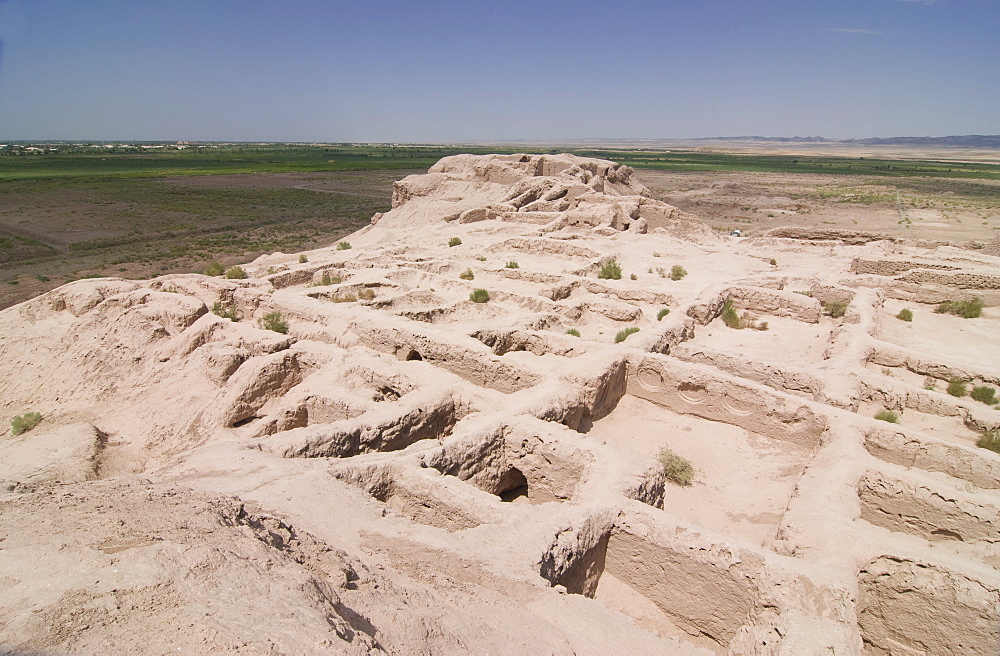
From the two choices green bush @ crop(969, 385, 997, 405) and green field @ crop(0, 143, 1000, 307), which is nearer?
green bush @ crop(969, 385, 997, 405)

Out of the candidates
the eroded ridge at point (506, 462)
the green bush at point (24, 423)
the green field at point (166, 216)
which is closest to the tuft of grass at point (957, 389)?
the eroded ridge at point (506, 462)

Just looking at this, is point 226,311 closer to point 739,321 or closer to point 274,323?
point 274,323

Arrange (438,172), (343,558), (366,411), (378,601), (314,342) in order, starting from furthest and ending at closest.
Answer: (438,172)
(314,342)
(366,411)
(343,558)
(378,601)

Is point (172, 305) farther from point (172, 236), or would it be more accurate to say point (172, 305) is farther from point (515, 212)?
point (172, 236)

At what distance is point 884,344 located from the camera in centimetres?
862

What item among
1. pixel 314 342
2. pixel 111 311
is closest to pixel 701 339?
pixel 314 342

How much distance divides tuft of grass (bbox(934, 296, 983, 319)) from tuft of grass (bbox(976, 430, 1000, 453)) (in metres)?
6.91

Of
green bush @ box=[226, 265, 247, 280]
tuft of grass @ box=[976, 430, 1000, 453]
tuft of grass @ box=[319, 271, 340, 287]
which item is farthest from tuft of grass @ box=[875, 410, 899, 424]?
green bush @ box=[226, 265, 247, 280]

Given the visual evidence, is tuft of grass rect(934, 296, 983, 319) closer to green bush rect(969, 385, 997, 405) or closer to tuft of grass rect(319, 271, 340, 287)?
green bush rect(969, 385, 997, 405)

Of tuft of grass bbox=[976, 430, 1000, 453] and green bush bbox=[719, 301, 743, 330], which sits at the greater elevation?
green bush bbox=[719, 301, 743, 330]

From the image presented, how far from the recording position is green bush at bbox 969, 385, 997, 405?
23.8 ft

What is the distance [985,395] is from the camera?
7289mm

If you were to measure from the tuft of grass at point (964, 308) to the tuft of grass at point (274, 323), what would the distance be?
14.0 meters

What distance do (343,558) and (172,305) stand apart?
28.4 ft
